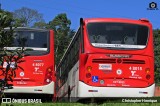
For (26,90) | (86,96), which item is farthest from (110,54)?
(26,90)

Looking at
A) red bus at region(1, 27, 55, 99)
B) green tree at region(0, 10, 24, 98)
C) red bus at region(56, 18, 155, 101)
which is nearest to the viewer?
green tree at region(0, 10, 24, 98)

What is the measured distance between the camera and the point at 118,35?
48.7ft

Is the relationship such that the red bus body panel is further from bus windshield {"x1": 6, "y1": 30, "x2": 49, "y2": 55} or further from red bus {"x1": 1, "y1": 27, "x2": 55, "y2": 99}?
bus windshield {"x1": 6, "y1": 30, "x2": 49, "y2": 55}

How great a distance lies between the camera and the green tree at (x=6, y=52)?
220 inches

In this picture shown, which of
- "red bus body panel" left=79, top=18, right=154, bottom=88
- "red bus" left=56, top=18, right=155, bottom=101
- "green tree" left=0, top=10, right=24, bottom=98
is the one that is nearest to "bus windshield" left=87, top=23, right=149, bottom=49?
"red bus" left=56, top=18, right=155, bottom=101

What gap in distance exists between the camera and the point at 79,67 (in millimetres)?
14594

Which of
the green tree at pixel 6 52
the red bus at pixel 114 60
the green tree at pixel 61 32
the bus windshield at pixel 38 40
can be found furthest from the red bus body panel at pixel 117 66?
the green tree at pixel 61 32

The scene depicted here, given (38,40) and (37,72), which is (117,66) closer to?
(37,72)

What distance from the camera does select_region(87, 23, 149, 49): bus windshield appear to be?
48.0ft

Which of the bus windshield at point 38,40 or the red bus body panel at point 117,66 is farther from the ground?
the bus windshield at point 38,40

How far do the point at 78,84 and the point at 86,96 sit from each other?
1.97 feet

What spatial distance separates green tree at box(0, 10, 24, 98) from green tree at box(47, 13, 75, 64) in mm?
44120

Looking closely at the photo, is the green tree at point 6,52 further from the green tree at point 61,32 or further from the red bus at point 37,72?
the green tree at point 61,32

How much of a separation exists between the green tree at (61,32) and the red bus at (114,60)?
116ft
